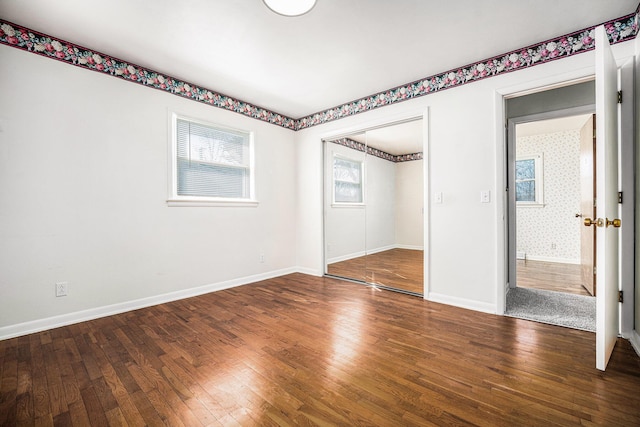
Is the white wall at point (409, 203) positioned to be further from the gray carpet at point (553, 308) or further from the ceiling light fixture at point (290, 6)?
the ceiling light fixture at point (290, 6)

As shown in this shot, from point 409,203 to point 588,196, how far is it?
2.04 m

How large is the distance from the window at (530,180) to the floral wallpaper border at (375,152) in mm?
3330

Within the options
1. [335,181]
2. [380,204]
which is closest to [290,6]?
[335,181]

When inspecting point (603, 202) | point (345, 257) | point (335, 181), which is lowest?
point (345, 257)

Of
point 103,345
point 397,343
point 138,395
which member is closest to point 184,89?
point 103,345

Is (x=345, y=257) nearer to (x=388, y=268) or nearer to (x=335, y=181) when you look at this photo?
(x=388, y=268)

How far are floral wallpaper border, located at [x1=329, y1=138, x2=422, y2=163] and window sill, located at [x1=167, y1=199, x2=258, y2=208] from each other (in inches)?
66.9

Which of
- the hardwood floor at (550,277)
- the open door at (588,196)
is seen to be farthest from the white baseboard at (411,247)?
the open door at (588,196)

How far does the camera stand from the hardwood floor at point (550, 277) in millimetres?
3537

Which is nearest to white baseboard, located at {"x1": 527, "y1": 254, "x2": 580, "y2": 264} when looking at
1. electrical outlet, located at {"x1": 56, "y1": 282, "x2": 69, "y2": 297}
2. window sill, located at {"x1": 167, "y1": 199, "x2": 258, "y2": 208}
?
window sill, located at {"x1": 167, "y1": 199, "x2": 258, "y2": 208}

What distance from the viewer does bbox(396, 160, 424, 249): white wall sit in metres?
3.70

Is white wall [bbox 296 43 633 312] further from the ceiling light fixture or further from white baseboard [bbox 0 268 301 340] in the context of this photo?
white baseboard [bbox 0 268 301 340]

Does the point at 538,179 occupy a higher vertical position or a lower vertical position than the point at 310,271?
higher

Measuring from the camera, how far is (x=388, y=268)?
4.20 metres
